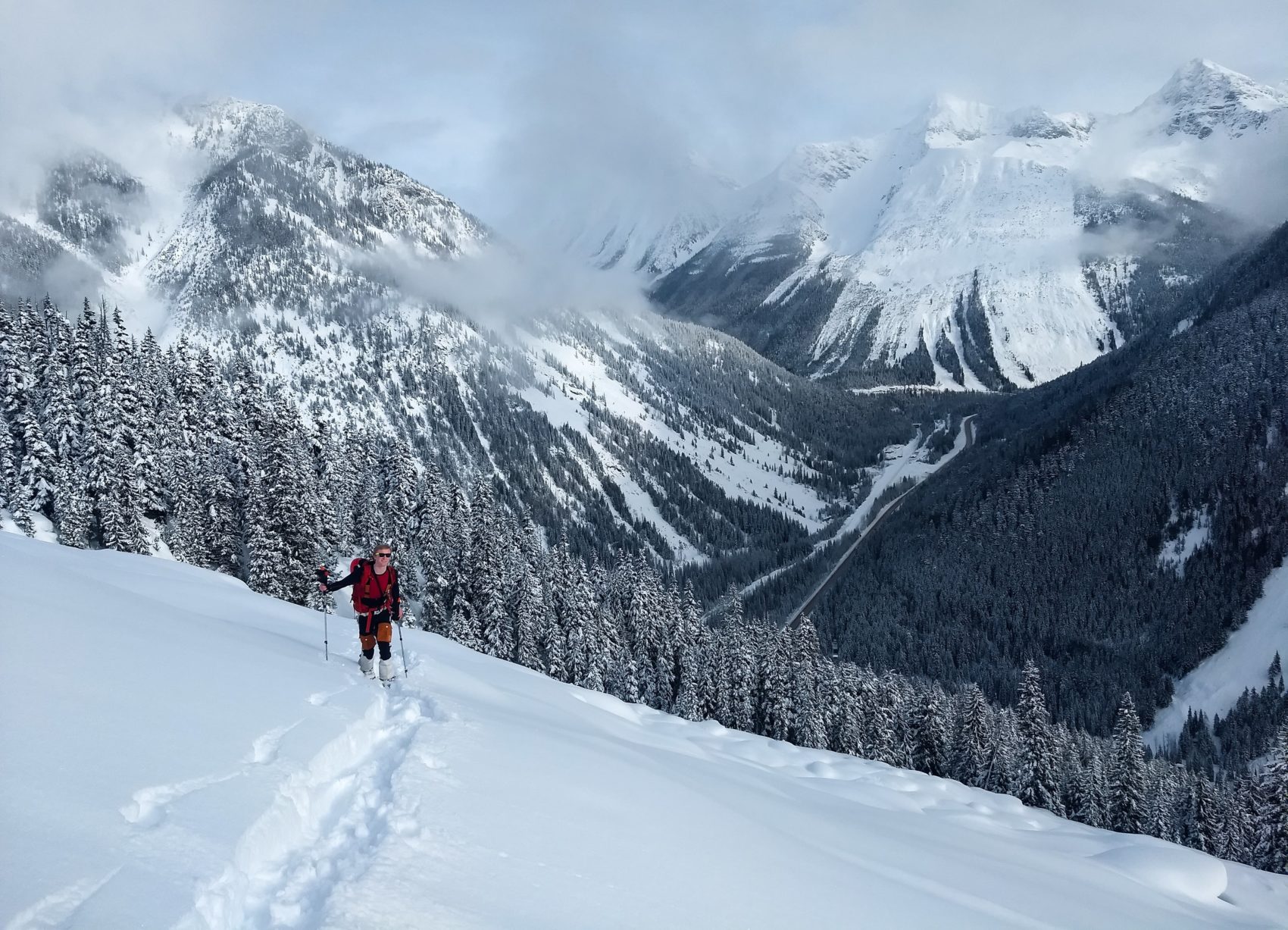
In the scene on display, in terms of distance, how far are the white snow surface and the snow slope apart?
111 metres

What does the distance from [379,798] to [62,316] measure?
66.3m

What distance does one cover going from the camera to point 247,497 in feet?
154

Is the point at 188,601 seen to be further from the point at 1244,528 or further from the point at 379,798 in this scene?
the point at 1244,528

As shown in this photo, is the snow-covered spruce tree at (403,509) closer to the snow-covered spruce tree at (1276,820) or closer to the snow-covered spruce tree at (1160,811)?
the snow-covered spruce tree at (1160,811)

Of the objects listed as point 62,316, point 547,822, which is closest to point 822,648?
point 62,316

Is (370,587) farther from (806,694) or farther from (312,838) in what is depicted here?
(806,694)

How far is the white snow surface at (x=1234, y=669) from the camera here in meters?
104

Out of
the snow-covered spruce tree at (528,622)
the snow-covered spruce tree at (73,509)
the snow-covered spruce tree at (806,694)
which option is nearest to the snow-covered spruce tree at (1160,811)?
the snow-covered spruce tree at (806,694)

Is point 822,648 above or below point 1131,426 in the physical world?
below

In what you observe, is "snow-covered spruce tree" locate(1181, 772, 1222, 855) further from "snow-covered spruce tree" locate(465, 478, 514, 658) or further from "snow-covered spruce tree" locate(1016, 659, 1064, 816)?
"snow-covered spruce tree" locate(465, 478, 514, 658)

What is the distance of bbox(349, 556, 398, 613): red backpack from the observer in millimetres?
15461

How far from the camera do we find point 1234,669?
108 metres

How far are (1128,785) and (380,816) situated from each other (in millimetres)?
61022

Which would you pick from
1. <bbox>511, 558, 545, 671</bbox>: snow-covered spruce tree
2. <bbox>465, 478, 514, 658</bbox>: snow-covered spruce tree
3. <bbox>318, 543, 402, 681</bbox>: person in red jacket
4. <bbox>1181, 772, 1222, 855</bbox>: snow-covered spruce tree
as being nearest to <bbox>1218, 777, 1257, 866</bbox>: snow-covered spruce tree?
<bbox>1181, 772, 1222, 855</bbox>: snow-covered spruce tree
